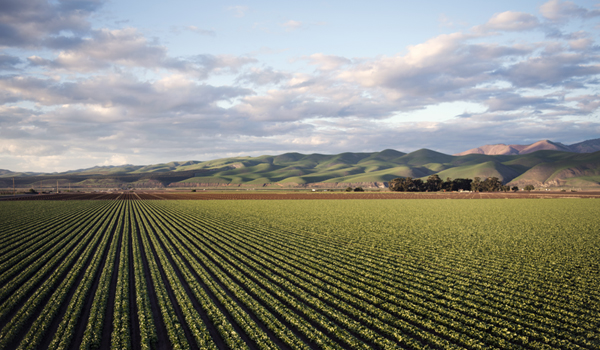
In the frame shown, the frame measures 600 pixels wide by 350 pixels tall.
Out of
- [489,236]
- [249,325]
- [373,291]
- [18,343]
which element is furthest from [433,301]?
[489,236]

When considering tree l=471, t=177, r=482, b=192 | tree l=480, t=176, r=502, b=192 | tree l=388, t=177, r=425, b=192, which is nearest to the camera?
tree l=480, t=176, r=502, b=192

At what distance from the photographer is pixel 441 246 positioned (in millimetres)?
30328

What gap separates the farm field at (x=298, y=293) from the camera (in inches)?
501

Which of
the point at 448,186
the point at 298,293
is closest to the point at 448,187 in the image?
the point at 448,186

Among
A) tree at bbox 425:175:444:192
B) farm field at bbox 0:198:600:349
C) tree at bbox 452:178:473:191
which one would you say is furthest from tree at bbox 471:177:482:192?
farm field at bbox 0:198:600:349

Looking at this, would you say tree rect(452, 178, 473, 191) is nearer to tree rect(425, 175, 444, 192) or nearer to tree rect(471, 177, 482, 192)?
tree rect(471, 177, 482, 192)

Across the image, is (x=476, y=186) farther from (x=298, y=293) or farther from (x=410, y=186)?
(x=298, y=293)

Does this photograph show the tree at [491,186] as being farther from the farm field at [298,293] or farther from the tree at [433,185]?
the farm field at [298,293]

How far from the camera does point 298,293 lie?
1711 centimetres

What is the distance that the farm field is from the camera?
12734mm

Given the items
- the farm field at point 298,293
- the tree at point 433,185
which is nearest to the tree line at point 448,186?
the tree at point 433,185

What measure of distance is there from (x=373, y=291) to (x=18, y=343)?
52.2ft

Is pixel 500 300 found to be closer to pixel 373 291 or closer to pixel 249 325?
pixel 373 291

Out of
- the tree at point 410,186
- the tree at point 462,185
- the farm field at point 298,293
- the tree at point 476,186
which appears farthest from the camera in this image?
the tree at point 410,186
